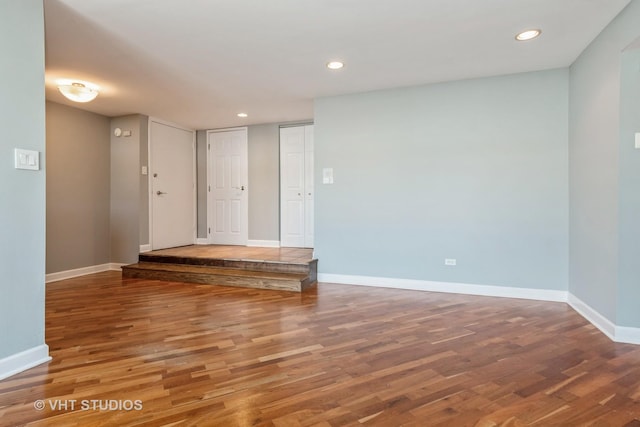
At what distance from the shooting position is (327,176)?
14.8ft

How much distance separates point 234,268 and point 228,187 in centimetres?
218

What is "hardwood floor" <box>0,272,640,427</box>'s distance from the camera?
1.67 metres

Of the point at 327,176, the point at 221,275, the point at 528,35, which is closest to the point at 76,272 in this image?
the point at 221,275

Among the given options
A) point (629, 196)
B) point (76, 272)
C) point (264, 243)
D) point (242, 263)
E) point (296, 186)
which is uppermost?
point (296, 186)

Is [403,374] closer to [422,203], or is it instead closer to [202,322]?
[202,322]

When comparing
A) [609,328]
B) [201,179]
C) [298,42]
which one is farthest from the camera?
[201,179]

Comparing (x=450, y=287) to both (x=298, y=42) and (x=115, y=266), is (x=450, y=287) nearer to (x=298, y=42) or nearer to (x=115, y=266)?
(x=298, y=42)

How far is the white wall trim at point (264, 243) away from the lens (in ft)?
19.7

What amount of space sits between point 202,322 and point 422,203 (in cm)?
279

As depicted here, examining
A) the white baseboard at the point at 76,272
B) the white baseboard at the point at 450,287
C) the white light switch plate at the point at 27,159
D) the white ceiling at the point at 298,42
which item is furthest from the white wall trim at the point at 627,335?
the white baseboard at the point at 76,272

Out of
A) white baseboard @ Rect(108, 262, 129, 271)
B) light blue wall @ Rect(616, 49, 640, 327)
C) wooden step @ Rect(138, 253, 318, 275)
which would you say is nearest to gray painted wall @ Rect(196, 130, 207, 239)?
wooden step @ Rect(138, 253, 318, 275)

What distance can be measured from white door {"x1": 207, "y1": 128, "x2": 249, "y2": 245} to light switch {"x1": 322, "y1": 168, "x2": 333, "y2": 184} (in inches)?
87.2

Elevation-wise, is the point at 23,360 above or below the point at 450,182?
below

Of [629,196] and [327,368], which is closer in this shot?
[327,368]
